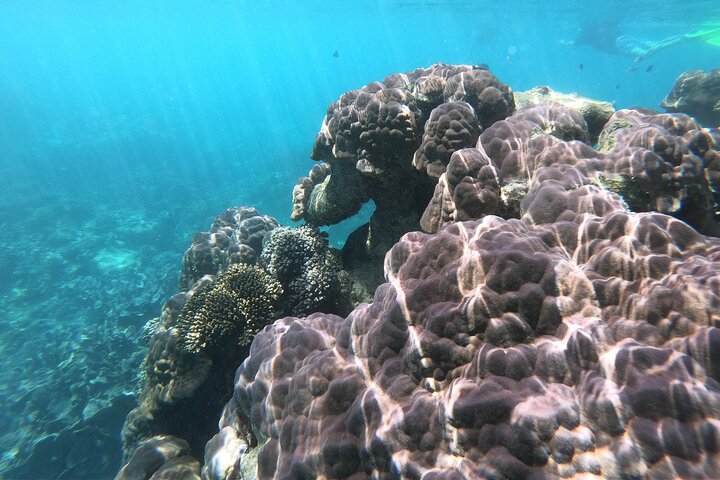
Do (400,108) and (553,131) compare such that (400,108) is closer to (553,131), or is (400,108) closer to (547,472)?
(553,131)

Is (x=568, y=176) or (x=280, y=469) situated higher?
(x=568, y=176)

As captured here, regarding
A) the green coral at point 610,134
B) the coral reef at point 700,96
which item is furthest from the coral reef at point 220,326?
the coral reef at point 700,96

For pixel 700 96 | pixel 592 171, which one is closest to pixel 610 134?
pixel 592 171

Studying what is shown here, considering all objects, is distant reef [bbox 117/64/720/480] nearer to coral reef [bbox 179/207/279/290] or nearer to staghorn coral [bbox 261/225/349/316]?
staghorn coral [bbox 261/225/349/316]

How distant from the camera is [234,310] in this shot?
5.80 metres

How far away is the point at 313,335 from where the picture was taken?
12.5 ft

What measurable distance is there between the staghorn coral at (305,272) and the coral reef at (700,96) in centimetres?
1335

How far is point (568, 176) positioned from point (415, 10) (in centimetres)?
5834

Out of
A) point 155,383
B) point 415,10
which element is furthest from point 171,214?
point 415,10

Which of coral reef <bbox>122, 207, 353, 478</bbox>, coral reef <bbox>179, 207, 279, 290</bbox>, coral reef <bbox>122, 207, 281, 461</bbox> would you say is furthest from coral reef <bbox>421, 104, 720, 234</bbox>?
coral reef <bbox>179, 207, 279, 290</bbox>

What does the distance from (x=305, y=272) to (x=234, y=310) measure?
133cm

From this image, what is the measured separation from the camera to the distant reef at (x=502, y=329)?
2027mm

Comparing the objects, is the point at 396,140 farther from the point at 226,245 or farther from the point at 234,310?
the point at 226,245

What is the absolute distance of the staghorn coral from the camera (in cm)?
614
